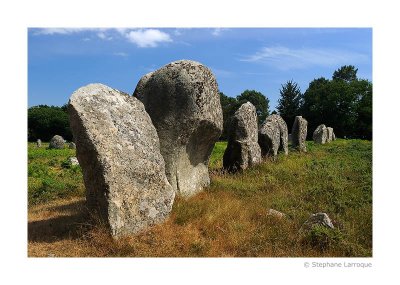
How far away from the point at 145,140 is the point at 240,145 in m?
7.01

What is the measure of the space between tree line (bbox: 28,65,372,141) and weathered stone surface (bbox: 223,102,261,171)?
29.4 metres

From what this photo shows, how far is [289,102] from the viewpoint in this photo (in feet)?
211

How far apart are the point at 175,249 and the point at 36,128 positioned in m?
48.9

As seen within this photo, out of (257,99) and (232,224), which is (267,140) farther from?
(257,99)

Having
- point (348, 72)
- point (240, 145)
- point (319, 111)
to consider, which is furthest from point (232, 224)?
point (348, 72)

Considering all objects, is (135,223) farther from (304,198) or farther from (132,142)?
(304,198)

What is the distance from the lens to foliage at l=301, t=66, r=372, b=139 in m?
50.8

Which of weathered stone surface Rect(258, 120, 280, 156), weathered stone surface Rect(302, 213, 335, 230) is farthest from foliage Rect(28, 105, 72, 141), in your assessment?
weathered stone surface Rect(302, 213, 335, 230)

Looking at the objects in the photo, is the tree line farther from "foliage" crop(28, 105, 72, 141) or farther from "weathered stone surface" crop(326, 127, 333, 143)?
"weathered stone surface" crop(326, 127, 333, 143)

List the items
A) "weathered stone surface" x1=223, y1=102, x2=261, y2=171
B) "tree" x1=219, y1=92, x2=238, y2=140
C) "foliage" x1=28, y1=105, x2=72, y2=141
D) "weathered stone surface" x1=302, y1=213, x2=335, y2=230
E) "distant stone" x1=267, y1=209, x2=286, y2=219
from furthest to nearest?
"tree" x1=219, y1=92, x2=238, y2=140 → "foliage" x1=28, y1=105, x2=72, y2=141 → "weathered stone surface" x1=223, y1=102, x2=261, y2=171 → "distant stone" x1=267, y1=209, x2=286, y2=219 → "weathered stone surface" x1=302, y1=213, x2=335, y2=230

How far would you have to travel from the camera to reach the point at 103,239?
6867mm

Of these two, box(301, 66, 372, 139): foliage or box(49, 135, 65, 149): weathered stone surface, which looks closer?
box(49, 135, 65, 149): weathered stone surface

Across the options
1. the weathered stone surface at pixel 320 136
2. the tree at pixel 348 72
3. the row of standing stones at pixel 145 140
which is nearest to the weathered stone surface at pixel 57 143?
the weathered stone surface at pixel 320 136

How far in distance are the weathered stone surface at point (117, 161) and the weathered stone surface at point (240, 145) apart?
6.58 meters
